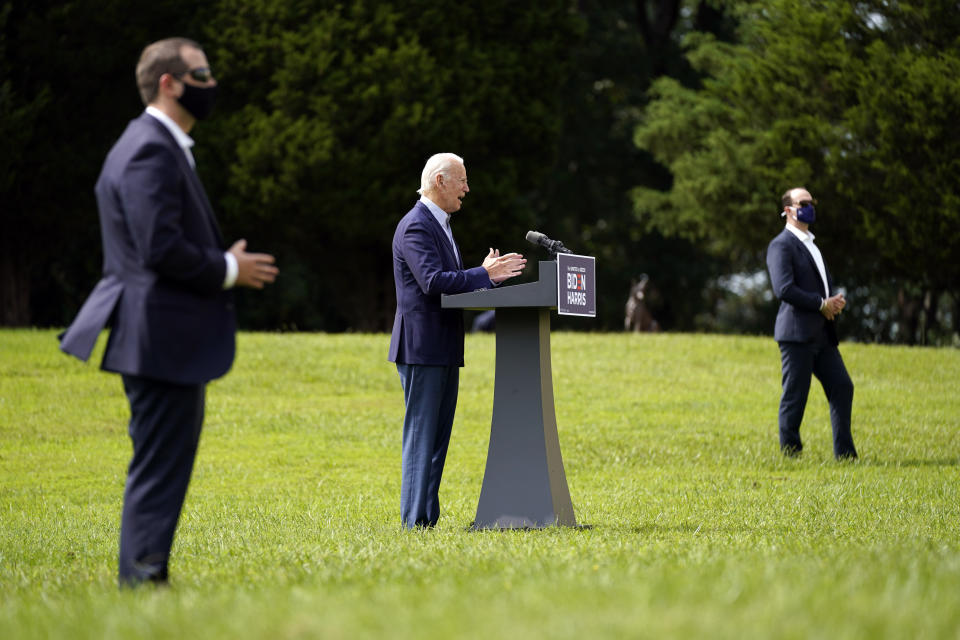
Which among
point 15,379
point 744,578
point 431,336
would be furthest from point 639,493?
point 15,379

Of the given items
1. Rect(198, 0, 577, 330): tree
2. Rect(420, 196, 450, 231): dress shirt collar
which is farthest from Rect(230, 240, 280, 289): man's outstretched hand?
Rect(198, 0, 577, 330): tree

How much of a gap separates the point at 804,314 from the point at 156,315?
863 centimetres

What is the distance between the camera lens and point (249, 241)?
101ft

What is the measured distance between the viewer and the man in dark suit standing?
4922 millimetres

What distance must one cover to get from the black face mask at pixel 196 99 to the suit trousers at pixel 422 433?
290 centimetres

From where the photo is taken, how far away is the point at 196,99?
17.1 feet

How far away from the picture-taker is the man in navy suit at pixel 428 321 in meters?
7.63

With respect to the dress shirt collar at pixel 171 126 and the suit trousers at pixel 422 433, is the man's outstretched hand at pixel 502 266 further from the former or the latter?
the dress shirt collar at pixel 171 126

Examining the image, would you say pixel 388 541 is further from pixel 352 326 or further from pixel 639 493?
pixel 352 326

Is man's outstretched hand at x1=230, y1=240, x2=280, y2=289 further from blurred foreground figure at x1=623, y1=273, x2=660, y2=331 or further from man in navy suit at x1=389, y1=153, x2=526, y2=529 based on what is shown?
blurred foreground figure at x1=623, y1=273, x2=660, y2=331

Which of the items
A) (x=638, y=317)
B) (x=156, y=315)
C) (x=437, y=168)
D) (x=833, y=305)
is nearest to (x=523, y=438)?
(x=437, y=168)

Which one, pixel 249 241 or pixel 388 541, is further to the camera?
pixel 249 241

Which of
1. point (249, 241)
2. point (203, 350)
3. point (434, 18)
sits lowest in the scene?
point (203, 350)

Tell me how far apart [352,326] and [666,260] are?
41.2 ft
